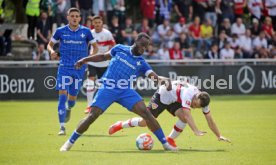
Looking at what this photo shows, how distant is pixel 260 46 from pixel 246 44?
1.92 feet

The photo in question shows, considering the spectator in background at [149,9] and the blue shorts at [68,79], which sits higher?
the spectator in background at [149,9]

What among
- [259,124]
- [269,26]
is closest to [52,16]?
[269,26]

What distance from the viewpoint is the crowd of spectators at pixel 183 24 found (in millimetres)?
27359

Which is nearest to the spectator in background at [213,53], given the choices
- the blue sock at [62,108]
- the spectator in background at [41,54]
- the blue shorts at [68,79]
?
the spectator in background at [41,54]

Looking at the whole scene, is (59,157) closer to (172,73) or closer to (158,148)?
(158,148)

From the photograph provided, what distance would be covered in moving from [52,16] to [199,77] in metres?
5.71

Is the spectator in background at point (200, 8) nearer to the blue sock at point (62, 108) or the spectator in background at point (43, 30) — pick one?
the spectator in background at point (43, 30)

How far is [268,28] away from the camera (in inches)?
1229

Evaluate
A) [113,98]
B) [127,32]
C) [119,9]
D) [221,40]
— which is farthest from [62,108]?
[221,40]

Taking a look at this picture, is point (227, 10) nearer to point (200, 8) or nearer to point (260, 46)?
point (200, 8)

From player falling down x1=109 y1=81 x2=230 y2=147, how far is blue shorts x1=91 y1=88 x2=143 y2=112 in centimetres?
107

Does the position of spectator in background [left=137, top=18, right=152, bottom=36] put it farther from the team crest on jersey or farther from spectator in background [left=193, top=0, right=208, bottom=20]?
the team crest on jersey

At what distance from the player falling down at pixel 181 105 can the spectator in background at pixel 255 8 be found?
Answer: 716 inches

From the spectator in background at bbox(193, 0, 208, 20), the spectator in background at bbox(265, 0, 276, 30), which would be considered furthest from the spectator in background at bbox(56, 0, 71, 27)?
the spectator in background at bbox(265, 0, 276, 30)
